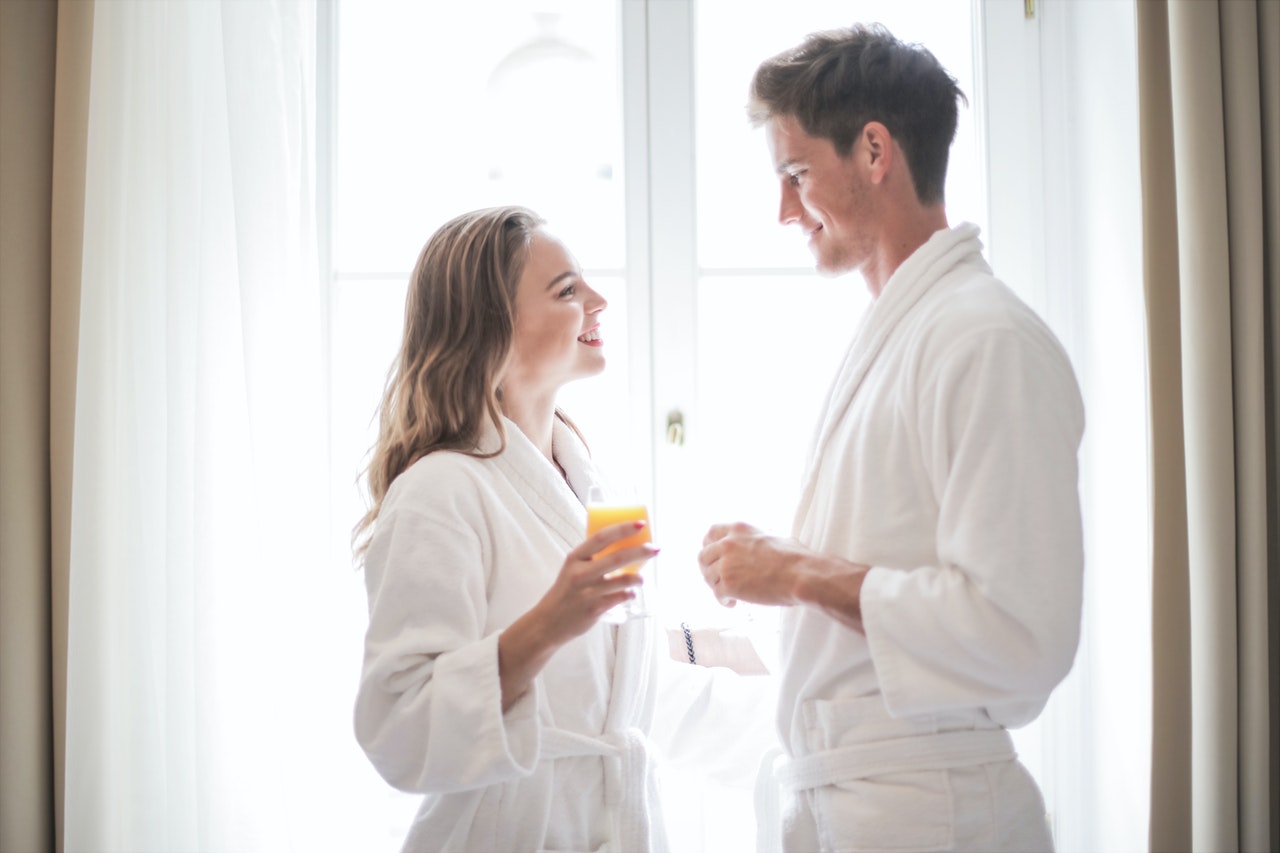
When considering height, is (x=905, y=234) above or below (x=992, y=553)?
above

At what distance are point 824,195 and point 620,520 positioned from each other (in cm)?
60

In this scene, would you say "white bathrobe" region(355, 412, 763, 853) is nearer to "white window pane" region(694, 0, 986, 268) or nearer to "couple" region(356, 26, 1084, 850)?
"couple" region(356, 26, 1084, 850)

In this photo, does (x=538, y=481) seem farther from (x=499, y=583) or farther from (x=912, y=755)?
(x=912, y=755)

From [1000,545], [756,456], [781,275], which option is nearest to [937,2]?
[781,275]

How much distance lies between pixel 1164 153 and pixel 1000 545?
35.6 inches

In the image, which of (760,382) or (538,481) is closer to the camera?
(538,481)

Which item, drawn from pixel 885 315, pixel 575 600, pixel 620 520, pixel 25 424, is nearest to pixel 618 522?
pixel 620 520

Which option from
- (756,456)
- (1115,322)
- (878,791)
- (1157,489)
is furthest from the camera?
(756,456)

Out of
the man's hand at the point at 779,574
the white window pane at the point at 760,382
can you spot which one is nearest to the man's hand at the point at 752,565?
the man's hand at the point at 779,574

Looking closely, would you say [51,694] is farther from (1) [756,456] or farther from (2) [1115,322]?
(2) [1115,322]

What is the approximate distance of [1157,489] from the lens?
1671 millimetres

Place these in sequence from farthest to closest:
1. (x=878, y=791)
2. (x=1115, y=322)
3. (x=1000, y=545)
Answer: (x=1115, y=322)
(x=878, y=791)
(x=1000, y=545)

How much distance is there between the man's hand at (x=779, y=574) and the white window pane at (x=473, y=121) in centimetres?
103

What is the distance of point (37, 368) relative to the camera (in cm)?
178
